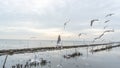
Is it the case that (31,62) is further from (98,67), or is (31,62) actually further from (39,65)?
(98,67)

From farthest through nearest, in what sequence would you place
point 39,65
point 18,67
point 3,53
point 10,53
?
point 10,53 → point 3,53 → point 39,65 → point 18,67

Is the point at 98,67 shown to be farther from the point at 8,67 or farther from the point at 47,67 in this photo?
the point at 8,67

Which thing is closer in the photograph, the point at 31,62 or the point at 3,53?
the point at 31,62

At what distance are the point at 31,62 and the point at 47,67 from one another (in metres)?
7.11

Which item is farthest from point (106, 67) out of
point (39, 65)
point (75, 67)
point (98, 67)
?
point (39, 65)

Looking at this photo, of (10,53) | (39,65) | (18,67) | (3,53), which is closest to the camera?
(18,67)

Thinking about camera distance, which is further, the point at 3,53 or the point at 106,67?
the point at 3,53

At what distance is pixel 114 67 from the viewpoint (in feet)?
184

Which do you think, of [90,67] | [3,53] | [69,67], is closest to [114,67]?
[90,67]

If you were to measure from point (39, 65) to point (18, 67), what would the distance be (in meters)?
7.62

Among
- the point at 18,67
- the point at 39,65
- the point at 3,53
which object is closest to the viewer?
the point at 18,67

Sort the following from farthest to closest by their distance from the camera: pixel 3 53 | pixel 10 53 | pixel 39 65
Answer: pixel 10 53 → pixel 3 53 → pixel 39 65

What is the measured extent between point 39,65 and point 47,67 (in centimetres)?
423

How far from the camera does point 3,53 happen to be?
75.8m
